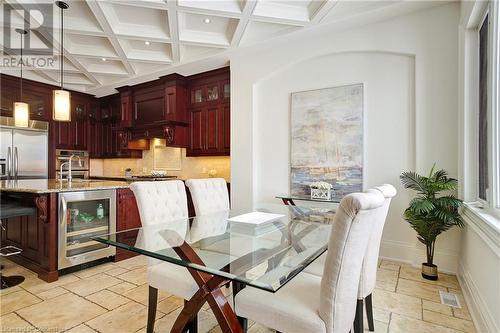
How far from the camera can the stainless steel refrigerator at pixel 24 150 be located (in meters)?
4.85

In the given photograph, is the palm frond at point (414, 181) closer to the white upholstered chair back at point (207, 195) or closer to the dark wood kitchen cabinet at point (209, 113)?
the white upholstered chair back at point (207, 195)

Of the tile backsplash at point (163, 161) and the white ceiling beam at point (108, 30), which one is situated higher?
the white ceiling beam at point (108, 30)

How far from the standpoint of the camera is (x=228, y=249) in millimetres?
1651

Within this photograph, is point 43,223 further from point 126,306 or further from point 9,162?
point 9,162

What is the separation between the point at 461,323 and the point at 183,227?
2192mm

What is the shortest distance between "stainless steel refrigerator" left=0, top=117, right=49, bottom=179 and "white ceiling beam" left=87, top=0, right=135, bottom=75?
2386 millimetres

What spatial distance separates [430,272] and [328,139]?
1871mm

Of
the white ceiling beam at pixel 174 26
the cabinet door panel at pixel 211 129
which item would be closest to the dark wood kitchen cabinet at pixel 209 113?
the cabinet door panel at pixel 211 129

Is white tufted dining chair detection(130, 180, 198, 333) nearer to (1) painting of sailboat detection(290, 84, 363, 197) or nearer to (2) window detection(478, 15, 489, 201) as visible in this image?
(1) painting of sailboat detection(290, 84, 363, 197)

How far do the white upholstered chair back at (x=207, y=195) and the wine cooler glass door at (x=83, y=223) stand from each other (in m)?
1.27

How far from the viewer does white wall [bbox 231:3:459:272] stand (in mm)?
2934

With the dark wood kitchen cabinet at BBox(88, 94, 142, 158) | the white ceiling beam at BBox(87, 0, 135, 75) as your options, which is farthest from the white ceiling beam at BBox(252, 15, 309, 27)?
the dark wood kitchen cabinet at BBox(88, 94, 142, 158)

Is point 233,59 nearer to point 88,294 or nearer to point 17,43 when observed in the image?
point 17,43

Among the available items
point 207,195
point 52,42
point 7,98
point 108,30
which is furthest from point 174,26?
point 7,98
